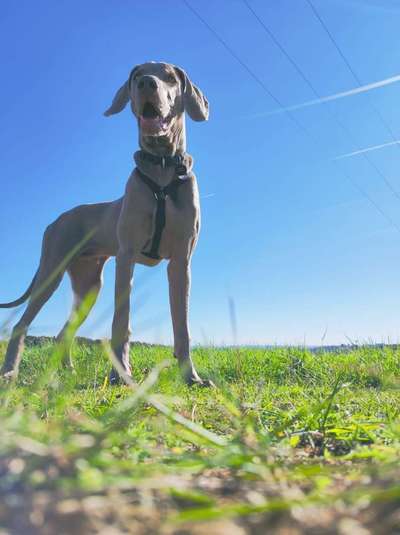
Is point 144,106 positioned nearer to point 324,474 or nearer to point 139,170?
point 139,170

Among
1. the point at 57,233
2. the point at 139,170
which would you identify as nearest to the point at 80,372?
the point at 139,170

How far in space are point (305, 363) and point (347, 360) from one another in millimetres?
507

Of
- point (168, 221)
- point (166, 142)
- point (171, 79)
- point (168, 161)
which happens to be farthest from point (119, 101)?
point (168, 221)

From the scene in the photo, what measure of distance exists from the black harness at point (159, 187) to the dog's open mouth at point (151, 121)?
248 millimetres

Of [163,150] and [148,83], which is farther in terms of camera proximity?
[163,150]

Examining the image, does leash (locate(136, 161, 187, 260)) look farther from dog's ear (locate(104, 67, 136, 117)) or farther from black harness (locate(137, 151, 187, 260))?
dog's ear (locate(104, 67, 136, 117))

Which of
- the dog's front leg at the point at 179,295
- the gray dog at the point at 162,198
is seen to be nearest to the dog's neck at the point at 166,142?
the gray dog at the point at 162,198

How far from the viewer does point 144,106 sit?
15.0 feet

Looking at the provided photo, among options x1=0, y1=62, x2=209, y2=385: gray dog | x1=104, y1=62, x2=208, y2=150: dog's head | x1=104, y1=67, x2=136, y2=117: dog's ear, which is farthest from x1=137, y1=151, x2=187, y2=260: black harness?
x1=104, y1=67, x2=136, y2=117: dog's ear

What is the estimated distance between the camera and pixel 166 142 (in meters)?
4.78

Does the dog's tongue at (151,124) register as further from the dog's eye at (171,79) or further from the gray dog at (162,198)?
the dog's eye at (171,79)

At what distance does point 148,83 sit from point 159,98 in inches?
Result: 6.2

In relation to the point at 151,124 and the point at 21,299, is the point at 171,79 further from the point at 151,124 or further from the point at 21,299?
the point at 21,299

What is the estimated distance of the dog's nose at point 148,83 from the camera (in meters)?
4.40
